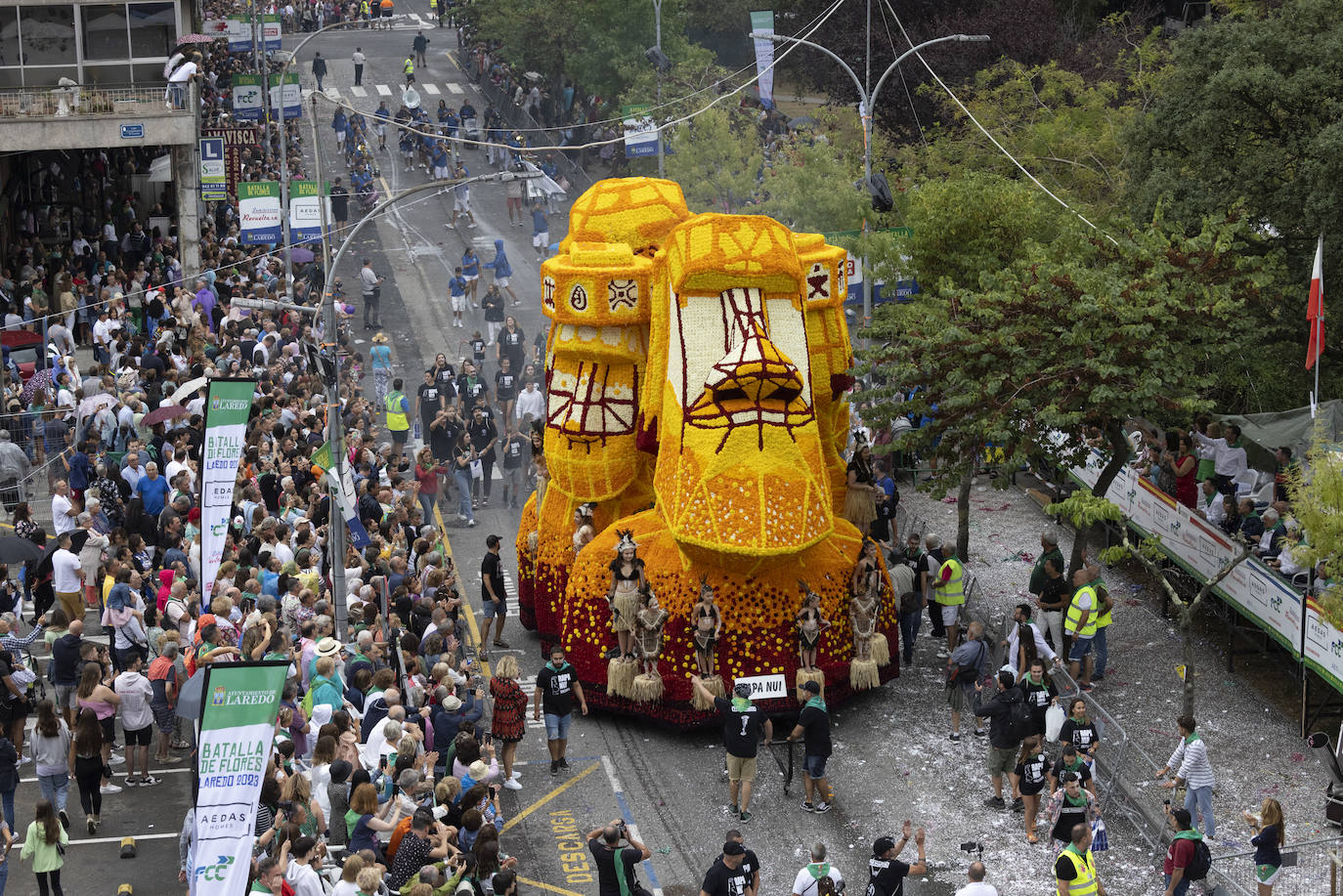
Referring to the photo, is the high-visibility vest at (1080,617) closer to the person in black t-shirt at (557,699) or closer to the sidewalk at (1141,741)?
the sidewalk at (1141,741)

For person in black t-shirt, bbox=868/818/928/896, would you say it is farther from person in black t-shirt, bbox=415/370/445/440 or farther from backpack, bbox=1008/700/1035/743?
person in black t-shirt, bbox=415/370/445/440

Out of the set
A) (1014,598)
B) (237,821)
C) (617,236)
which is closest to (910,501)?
(1014,598)

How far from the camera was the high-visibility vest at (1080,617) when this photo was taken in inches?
921

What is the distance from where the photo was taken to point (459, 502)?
103ft

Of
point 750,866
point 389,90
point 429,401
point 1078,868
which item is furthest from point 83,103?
point 1078,868

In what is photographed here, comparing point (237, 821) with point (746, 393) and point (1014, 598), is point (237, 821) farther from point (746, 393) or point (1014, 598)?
point (1014, 598)

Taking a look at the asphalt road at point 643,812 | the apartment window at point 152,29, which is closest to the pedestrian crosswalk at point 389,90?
the apartment window at point 152,29

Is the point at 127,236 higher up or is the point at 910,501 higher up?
the point at 127,236

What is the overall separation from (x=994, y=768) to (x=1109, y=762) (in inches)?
54.8

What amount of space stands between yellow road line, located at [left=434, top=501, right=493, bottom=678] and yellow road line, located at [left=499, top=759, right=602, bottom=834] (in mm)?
3178

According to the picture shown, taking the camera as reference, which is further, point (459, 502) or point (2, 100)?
point (2, 100)

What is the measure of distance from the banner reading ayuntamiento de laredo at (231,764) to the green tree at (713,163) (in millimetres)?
29798

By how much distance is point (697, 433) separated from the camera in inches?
857

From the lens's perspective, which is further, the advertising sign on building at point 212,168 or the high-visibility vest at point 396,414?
the advertising sign on building at point 212,168
